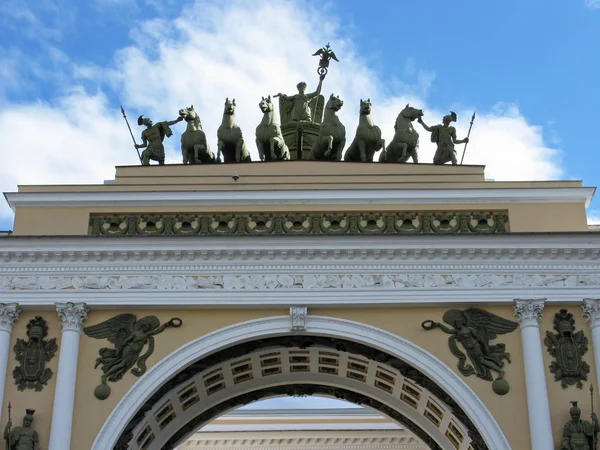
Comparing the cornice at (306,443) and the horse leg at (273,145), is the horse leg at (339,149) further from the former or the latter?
the cornice at (306,443)

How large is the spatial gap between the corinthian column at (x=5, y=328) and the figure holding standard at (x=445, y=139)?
7560 mm

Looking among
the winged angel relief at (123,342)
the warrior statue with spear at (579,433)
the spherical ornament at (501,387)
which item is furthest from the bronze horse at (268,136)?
the warrior statue with spear at (579,433)

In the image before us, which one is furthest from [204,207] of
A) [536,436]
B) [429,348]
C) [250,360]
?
[536,436]

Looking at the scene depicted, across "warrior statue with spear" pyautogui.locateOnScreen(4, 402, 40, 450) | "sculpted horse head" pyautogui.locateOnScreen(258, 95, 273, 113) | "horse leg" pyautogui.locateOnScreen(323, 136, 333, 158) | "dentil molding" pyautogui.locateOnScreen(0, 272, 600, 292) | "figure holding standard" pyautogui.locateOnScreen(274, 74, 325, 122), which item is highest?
"figure holding standard" pyautogui.locateOnScreen(274, 74, 325, 122)

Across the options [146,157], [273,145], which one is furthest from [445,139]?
[146,157]

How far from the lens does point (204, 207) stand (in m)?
17.2

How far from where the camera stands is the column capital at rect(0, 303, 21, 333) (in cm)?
1628

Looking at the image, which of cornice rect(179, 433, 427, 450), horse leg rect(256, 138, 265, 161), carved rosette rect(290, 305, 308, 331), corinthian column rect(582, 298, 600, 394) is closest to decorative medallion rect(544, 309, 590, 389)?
corinthian column rect(582, 298, 600, 394)

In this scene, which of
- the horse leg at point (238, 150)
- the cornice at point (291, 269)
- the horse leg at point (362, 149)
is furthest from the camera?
the horse leg at point (238, 150)

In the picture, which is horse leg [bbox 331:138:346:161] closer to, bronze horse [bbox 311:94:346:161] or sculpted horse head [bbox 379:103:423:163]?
bronze horse [bbox 311:94:346:161]

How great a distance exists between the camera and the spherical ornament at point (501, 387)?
15.8 m

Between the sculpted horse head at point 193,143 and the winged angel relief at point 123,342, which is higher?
the sculpted horse head at point 193,143

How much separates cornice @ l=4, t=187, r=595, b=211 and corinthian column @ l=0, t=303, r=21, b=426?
187cm

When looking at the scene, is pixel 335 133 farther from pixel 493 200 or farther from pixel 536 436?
pixel 536 436
